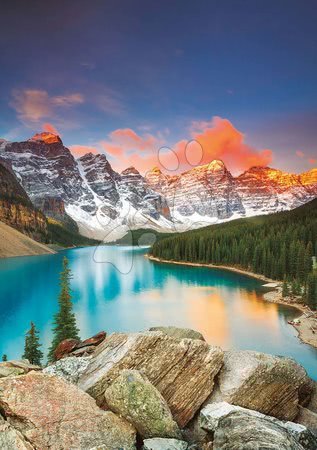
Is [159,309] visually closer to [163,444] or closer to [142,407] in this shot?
[142,407]

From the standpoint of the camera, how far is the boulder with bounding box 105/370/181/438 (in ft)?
28.1

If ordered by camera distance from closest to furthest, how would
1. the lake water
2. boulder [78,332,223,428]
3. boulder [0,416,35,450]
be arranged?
boulder [0,416,35,450] → boulder [78,332,223,428] → the lake water

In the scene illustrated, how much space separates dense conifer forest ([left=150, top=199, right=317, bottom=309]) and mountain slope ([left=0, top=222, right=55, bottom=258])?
177 ft

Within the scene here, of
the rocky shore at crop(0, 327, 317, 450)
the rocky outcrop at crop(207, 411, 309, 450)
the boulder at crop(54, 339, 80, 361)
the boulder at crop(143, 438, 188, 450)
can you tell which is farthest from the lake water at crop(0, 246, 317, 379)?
the boulder at crop(143, 438, 188, 450)

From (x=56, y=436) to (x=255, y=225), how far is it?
145802 mm

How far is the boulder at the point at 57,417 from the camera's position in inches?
302

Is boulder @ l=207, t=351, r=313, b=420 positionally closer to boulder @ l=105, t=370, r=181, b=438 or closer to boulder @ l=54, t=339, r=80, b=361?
boulder @ l=105, t=370, r=181, b=438

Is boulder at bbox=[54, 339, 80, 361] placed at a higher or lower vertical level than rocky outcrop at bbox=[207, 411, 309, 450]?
lower

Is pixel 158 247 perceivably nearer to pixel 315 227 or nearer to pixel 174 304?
pixel 315 227

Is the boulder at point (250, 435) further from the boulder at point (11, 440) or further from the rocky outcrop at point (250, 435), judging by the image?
the boulder at point (11, 440)

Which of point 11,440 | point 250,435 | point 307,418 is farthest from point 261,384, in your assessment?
point 11,440

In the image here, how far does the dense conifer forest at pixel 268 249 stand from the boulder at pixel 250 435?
163ft

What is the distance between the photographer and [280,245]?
102 meters

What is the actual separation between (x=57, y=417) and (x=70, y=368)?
3.98 m
